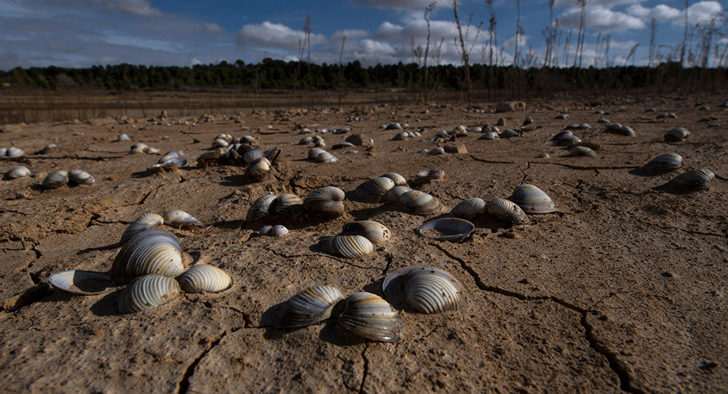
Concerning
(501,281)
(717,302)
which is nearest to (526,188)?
(501,281)

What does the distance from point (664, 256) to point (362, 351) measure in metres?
1.82

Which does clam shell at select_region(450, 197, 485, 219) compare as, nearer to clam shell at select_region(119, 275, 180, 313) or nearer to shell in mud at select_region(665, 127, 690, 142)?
clam shell at select_region(119, 275, 180, 313)

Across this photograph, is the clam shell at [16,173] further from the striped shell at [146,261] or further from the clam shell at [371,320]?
the clam shell at [371,320]

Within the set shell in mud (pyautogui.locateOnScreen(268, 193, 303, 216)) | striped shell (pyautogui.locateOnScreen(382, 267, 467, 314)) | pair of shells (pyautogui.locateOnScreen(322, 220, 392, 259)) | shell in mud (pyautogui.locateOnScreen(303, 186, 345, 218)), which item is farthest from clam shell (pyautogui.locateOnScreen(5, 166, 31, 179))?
striped shell (pyautogui.locateOnScreen(382, 267, 467, 314))

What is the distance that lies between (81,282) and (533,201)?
2751 mm

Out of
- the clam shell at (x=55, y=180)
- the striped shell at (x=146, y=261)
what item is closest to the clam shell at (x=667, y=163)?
the striped shell at (x=146, y=261)

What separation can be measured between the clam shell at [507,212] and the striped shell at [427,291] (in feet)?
3.04

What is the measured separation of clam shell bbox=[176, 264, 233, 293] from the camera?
1.83 m

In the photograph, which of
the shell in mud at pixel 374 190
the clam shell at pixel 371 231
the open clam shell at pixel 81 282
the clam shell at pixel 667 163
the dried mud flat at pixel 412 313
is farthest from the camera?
the clam shell at pixel 667 163

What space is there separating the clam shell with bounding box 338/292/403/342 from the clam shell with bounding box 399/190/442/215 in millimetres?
1335

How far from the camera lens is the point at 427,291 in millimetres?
1724

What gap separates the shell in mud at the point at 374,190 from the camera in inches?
128

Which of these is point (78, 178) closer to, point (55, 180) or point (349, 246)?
point (55, 180)

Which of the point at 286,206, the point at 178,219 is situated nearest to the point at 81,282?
the point at 178,219
